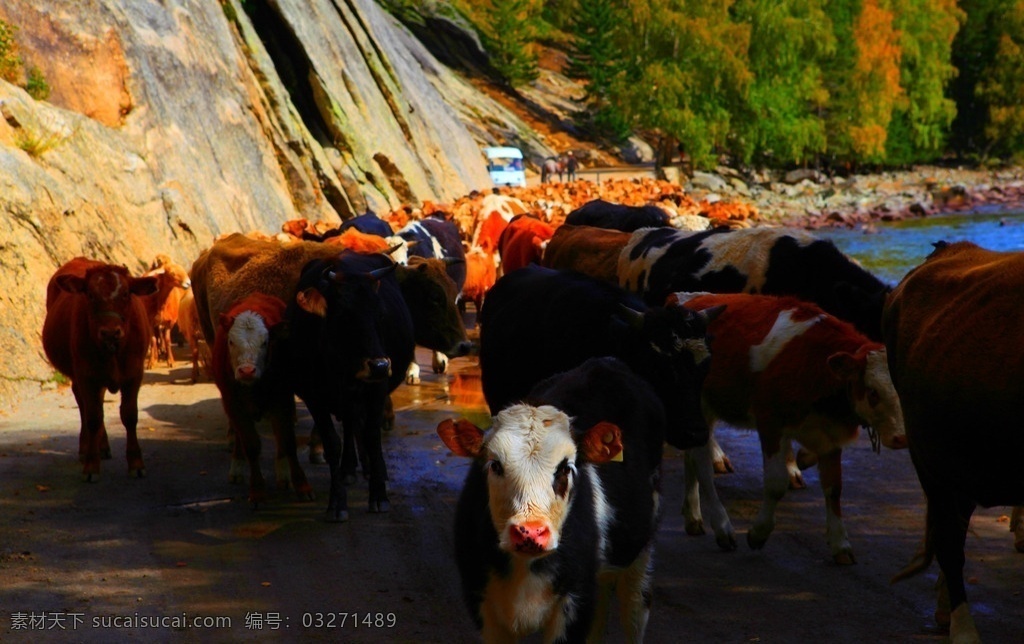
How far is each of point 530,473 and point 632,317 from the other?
254 cm

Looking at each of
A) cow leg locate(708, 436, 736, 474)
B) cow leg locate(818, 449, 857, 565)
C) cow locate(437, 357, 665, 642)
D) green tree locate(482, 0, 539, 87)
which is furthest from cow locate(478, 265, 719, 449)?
green tree locate(482, 0, 539, 87)

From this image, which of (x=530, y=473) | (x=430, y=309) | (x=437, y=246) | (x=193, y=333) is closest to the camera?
(x=530, y=473)

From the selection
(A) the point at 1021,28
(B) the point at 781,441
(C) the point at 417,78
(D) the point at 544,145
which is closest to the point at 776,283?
(B) the point at 781,441

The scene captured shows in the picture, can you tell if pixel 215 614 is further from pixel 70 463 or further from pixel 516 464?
pixel 70 463

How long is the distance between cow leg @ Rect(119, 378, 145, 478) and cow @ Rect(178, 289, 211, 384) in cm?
353

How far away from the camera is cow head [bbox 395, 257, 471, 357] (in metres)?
11.5

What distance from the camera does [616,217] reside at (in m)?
18.7

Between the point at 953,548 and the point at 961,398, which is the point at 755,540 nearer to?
the point at 953,548

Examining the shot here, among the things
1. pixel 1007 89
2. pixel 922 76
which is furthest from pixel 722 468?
pixel 1007 89

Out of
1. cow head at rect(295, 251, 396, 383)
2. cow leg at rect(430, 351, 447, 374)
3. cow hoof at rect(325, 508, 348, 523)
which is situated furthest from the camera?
cow leg at rect(430, 351, 447, 374)

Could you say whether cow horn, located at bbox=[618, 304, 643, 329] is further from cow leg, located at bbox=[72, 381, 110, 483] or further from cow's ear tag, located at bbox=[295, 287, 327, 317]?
cow leg, located at bbox=[72, 381, 110, 483]

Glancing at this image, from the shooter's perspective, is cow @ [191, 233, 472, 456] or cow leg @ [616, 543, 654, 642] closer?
cow leg @ [616, 543, 654, 642]

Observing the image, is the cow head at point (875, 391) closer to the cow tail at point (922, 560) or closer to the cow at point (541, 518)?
the cow tail at point (922, 560)

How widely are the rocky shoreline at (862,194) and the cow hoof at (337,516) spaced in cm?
4279
